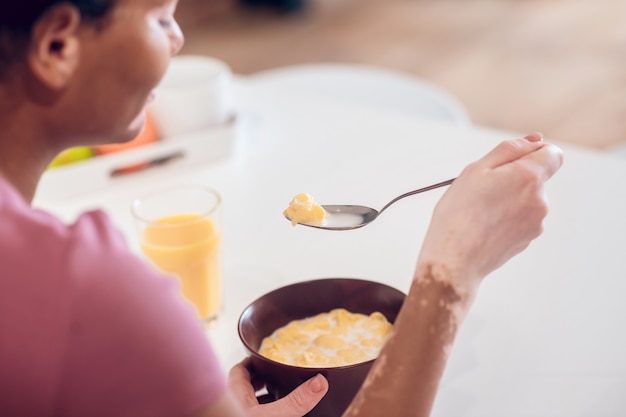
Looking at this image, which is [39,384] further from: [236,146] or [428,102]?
[428,102]

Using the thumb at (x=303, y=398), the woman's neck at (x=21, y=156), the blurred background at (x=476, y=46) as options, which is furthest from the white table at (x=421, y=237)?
the blurred background at (x=476, y=46)

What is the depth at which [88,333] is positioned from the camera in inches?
19.8

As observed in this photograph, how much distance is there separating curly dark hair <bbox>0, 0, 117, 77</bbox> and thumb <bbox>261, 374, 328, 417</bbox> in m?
0.38

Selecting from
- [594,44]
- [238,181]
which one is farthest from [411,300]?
[594,44]

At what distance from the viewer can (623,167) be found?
50.8 inches

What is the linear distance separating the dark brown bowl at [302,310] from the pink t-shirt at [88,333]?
247 millimetres

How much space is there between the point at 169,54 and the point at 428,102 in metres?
1.23

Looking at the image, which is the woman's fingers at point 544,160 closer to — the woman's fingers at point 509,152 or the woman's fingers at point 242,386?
the woman's fingers at point 509,152

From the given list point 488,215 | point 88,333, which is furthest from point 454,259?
point 88,333

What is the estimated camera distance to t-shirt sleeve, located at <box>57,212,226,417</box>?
1.65 feet

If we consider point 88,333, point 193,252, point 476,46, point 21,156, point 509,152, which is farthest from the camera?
point 476,46

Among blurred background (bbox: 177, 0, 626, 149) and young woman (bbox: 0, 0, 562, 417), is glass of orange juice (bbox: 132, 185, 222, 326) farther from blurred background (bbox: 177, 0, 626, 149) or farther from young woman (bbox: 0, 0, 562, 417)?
blurred background (bbox: 177, 0, 626, 149)

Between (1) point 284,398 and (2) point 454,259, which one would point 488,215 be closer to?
(2) point 454,259

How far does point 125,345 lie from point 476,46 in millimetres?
3964
